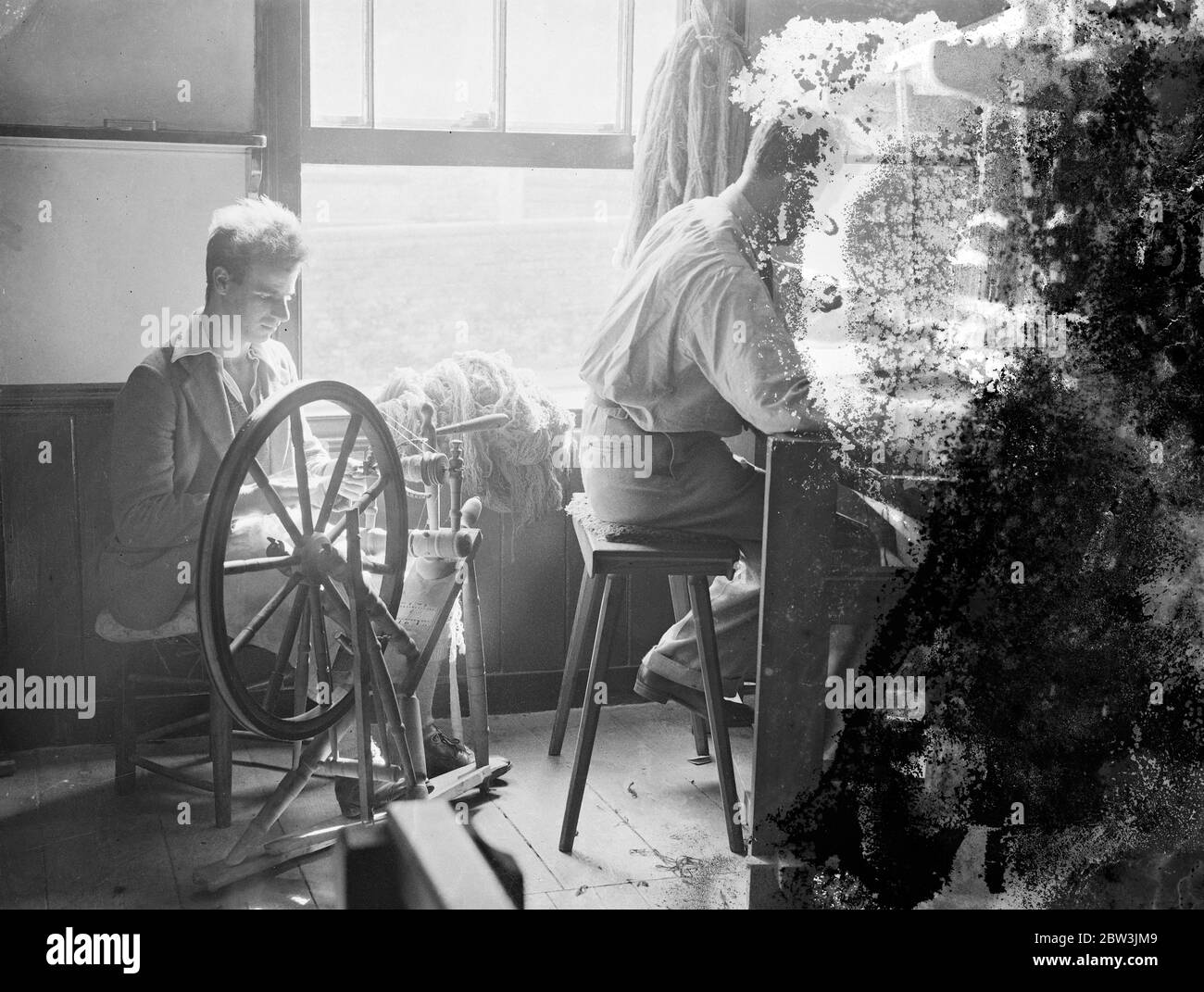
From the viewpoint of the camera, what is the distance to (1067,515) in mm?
2365

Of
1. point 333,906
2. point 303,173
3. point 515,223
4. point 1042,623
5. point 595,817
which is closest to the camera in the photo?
point 333,906

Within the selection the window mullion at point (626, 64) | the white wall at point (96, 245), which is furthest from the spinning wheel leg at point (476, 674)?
the window mullion at point (626, 64)

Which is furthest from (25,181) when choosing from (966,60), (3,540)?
(966,60)

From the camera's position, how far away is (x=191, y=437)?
8.03 ft

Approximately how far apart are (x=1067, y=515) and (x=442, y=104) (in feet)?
5.86

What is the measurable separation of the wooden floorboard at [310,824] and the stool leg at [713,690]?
0.39ft

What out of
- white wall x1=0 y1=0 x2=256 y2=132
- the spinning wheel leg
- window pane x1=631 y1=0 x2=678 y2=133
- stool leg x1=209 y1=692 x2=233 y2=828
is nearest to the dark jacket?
stool leg x1=209 y1=692 x2=233 y2=828

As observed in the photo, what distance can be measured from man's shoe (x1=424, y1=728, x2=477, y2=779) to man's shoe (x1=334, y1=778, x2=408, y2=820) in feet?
0.74

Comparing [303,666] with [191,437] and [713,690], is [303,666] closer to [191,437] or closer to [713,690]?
[191,437]

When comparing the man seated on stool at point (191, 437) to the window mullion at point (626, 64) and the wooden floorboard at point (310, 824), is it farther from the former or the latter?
the window mullion at point (626, 64)

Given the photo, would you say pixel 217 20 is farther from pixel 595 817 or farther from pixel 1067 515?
pixel 1067 515

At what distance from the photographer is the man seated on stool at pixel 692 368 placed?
94.6 inches

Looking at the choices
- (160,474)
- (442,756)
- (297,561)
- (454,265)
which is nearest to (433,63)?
(454,265)

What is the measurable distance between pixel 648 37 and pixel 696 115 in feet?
0.93
